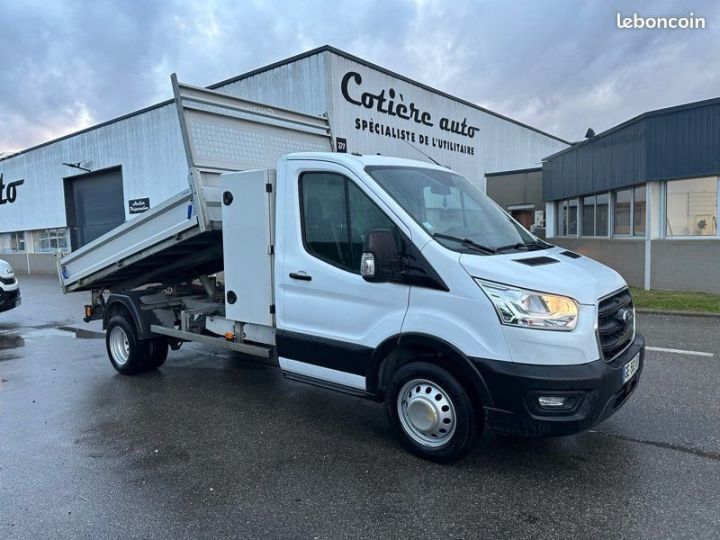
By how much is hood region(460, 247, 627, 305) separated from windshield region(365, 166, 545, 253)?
0.70 ft

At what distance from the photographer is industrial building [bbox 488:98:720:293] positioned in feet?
38.5

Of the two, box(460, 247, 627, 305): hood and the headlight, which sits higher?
box(460, 247, 627, 305): hood

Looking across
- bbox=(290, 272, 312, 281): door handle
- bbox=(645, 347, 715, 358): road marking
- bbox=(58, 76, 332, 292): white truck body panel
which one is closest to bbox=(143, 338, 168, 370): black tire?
bbox=(58, 76, 332, 292): white truck body panel

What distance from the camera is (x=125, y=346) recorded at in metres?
6.83

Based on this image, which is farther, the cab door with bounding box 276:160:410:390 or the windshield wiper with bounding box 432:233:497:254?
the cab door with bounding box 276:160:410:390

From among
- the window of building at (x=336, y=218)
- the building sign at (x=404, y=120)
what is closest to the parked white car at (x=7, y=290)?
the window of building at (x=336, y=218)

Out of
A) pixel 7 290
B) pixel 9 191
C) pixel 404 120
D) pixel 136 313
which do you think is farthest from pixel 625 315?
pixel 9 191

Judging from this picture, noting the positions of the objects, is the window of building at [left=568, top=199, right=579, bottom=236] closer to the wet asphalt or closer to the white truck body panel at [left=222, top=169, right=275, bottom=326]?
the wet asphalt

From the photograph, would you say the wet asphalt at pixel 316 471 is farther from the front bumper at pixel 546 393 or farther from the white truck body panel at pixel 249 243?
the white truck body panel at pixel 249 243

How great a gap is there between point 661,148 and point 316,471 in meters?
12.1

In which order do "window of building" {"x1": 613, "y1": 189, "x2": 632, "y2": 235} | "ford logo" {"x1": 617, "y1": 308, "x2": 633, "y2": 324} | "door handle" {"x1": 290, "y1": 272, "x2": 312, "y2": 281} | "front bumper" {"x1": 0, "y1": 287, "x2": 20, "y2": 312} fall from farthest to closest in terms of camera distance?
"window of building" {"x1": 613, "y1": 189, "x2": 632, "y2": 235}, "front bumper" {"x1": 0, "y1": 287, "x2": 20, "y2": 312}, "door handle" {"x1": 290, "y1": 272, "x2": 312, "y2": 281}, "ford logo" {"x1": 617, "y1": 308, "x2": 633, "y2": 324}

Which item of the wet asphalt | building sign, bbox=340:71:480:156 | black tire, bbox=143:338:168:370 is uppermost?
building sign, bbox=340:71:480:156

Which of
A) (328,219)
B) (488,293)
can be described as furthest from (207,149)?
(488,293)

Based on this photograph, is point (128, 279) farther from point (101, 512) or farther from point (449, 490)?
point (449, 490)
